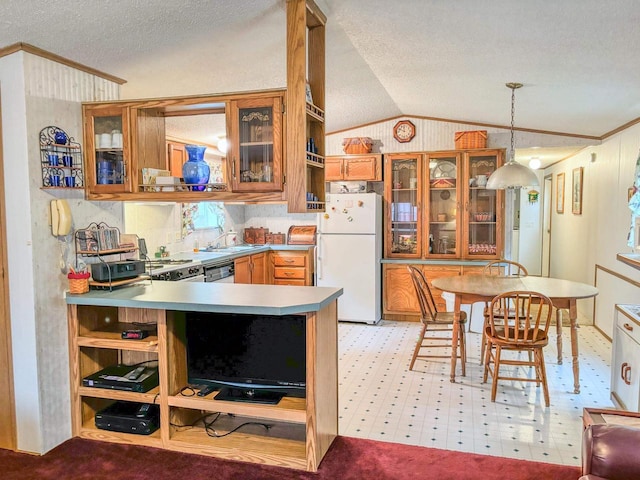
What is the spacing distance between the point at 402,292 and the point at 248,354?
11.7 feet

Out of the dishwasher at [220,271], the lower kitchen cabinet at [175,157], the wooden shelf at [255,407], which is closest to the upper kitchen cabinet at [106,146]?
the wooden shelf at [255,407]

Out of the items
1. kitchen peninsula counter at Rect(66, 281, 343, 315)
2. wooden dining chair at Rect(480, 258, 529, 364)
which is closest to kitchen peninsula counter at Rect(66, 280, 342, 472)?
kitchen peninsula counter at Rect(66, 281, 343, 315)

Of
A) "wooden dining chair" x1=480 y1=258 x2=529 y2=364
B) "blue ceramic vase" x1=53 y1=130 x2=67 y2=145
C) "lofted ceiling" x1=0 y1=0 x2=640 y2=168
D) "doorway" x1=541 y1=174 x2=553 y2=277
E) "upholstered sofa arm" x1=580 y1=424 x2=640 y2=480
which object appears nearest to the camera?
"upholstered sofa arm" x1=580 y1=424 x2=640 y2=480

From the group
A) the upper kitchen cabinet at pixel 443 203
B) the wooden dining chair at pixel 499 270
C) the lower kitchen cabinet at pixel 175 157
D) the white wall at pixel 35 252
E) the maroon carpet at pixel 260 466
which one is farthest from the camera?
the upper kitchen cabinet at pixel 443 203

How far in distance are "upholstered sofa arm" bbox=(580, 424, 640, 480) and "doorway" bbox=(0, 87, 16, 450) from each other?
9.24 ft

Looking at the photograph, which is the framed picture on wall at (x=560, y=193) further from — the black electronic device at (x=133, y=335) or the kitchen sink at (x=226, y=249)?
the black electronic device at (x=133, y=335)

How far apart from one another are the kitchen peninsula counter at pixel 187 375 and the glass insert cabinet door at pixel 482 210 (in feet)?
11.4

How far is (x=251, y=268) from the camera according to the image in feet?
19.0

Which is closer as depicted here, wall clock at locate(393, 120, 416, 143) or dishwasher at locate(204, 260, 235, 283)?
dishwasher at locate(204, 260, 235, 283)

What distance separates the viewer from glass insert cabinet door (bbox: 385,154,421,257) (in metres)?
6.00

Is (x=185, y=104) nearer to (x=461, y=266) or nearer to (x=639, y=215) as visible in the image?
(x=639, y=215)

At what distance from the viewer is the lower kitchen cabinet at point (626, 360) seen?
2902 millimetres

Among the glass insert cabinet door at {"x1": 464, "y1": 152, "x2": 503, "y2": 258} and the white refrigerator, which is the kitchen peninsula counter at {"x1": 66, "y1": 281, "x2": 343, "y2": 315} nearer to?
the white refrigerator

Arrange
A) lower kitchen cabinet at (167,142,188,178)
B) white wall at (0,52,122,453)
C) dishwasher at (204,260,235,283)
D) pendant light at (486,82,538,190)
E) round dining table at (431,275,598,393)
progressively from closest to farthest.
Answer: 1. white wall at (0,52,122,453)
2. round dining table at (431,275,598,393)
3. pendant light at (486,82,538,190)
4. lower kitchen cabinet at (167,142,188,178)
5. dishwasher at (204,260,235,283)
